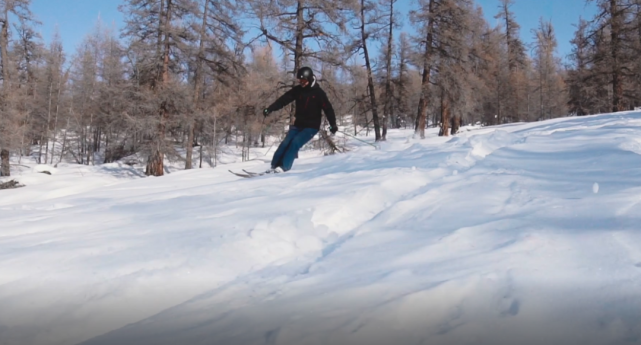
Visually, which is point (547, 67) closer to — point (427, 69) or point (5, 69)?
point (427, 69)

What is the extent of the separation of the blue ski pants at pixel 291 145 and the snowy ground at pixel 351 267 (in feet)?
8.86

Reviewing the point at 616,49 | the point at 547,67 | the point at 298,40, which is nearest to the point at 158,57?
the point at 298,40

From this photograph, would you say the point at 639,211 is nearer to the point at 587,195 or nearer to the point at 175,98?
the point at 587,195

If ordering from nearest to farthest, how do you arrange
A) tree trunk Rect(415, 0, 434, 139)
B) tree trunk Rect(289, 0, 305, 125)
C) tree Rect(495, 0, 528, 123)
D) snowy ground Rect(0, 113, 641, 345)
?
snowy ground Rect(0, 113, 641, 345) < tree trunk Rect(289, 0, 305, 125) < tree trunk Rect(415, 0, 434, 139) < tree Rect(495, 0, 528, 123)

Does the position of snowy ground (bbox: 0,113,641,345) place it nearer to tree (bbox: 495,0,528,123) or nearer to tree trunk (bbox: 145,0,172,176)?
tree trunk (bbox: 145,0,172,176)

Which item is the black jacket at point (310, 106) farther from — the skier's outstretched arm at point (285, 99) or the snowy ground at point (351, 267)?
the snowy ground at point (351, 267)

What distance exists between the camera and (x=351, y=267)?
2.31m

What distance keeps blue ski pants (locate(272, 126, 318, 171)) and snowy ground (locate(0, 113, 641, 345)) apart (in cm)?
270

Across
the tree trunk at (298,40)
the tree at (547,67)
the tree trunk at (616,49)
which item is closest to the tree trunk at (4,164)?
the tree trunk at (298,40)

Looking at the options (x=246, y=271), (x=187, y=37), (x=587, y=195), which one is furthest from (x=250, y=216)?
(x=187, y=37)

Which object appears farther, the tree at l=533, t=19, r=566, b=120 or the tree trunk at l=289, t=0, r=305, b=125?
the tree at l=533, t=19, r=566, b=120

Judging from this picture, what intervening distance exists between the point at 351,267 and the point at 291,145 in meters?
4.68

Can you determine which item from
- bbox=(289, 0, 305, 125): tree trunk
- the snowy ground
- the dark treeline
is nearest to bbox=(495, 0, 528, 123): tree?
the dark treeline

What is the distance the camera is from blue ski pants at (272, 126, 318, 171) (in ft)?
22.3
